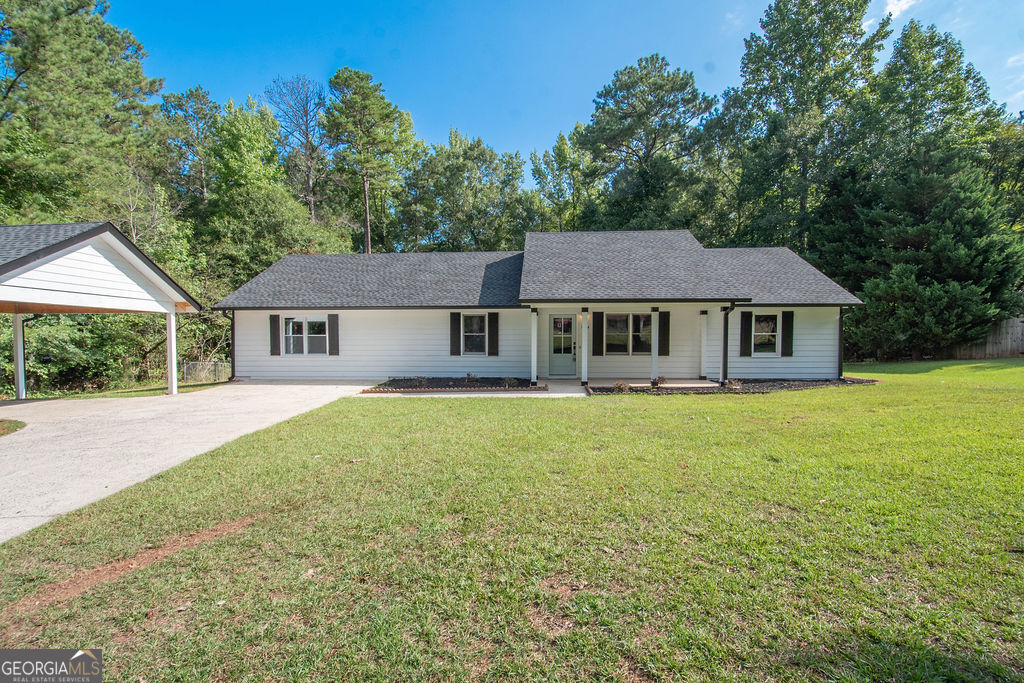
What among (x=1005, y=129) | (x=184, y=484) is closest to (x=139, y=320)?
(x=184, y=484)

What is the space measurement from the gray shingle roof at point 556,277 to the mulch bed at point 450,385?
7.79ft

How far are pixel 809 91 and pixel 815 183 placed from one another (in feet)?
26.0

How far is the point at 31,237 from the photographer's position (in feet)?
28.1

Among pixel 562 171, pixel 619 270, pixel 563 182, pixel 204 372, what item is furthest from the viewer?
pixel 563 182

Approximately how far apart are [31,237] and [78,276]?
108cm

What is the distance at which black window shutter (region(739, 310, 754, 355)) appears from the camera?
1314cm

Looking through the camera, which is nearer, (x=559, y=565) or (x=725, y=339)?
(x=559, y=565)

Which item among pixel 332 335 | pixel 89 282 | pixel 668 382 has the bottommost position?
pixel 668 382

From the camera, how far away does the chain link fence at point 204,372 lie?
1514 cm

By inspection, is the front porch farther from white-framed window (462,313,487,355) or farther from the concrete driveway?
the concrete driveway

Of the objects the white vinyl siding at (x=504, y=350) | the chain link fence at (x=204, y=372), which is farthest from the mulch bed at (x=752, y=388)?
the chain link fence at (x=204, y=372)

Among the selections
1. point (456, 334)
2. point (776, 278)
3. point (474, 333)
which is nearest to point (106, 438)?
point (456, 334)

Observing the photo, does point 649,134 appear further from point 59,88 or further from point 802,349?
point 59,88

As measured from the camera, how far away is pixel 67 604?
8.28 ft
